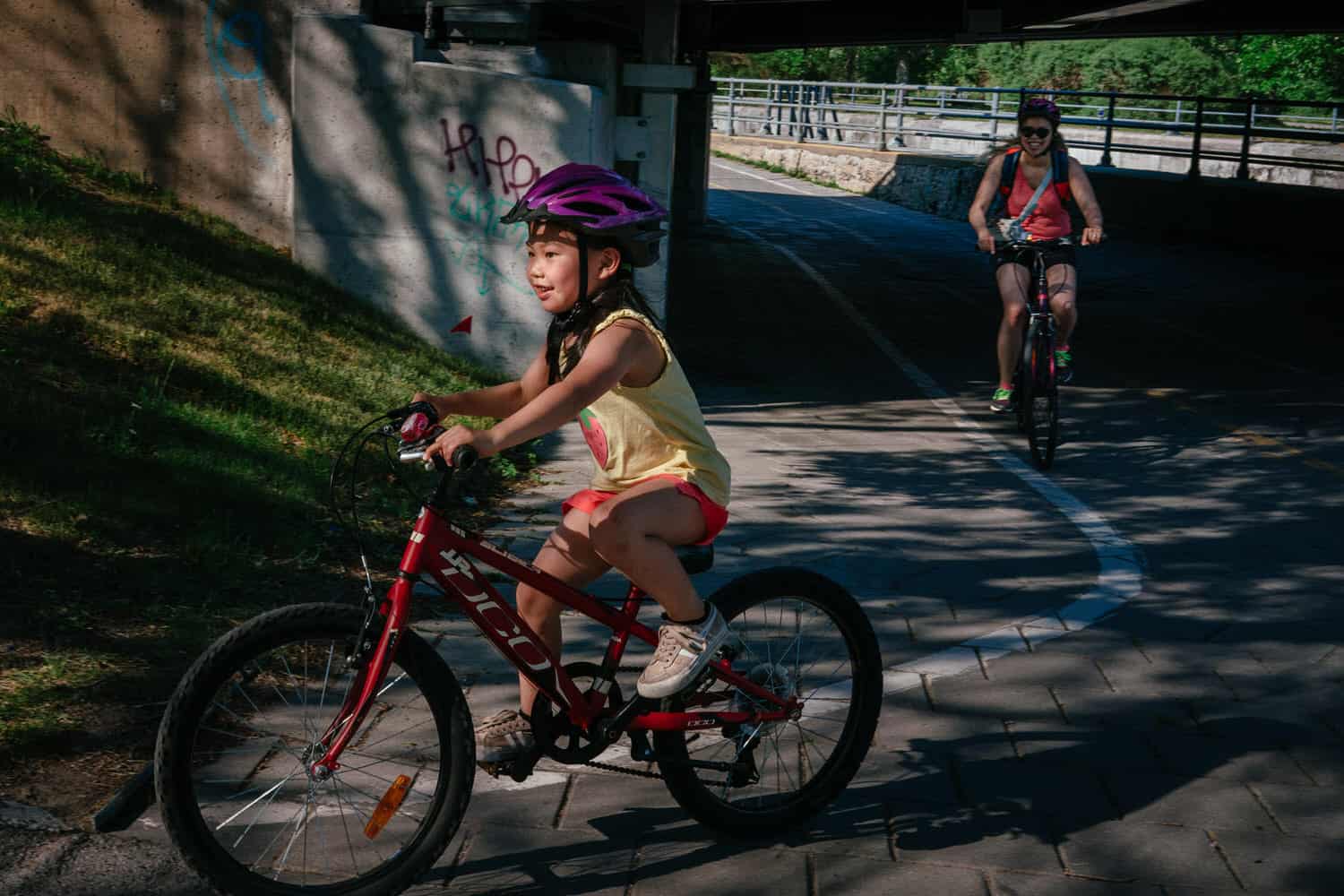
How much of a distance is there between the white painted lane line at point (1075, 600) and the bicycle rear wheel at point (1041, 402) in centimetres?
14

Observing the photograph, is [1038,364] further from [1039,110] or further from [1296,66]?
[1296,66]

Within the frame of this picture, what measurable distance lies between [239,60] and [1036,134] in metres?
5.51

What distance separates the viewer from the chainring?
3.79 meters

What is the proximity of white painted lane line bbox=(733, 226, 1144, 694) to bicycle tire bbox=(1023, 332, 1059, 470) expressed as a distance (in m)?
0.13

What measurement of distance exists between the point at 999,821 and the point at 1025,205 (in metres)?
5.95

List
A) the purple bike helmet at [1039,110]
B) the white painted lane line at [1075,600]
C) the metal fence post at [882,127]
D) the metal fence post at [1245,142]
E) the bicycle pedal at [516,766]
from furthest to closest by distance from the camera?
the metal fence post at [882,127] → the metal fence post at [1245,142] → the purple bike helmet at [1039,110] → the white painted lane line at [1075,600] → the bicycle pedal at [516,766]

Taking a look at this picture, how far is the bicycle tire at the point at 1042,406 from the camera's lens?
8.84 metres

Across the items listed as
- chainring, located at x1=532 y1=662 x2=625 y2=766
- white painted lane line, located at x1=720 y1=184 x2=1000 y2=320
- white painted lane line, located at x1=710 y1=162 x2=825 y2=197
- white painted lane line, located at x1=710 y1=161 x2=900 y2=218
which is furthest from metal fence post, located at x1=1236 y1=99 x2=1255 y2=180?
chainring, located at x1=532 y1=662 x2=625 y2=766

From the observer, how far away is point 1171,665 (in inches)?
216

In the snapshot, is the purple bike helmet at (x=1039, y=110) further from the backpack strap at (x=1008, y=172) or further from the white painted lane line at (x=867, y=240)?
the white painted lane line at (x=867, y=240)

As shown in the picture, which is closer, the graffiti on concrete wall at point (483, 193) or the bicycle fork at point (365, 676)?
the bicycle fork at point (365, 676)

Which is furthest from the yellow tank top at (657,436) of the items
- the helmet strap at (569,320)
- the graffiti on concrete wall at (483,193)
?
the graffiti on concrete wall at (483,193)

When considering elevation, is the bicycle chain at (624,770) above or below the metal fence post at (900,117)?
below

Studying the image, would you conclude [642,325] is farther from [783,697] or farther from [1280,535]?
[1280,535]
